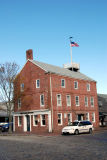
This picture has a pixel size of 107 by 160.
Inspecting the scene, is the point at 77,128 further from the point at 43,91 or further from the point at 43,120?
the point at 43,91

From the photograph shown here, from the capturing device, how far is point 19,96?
116 feet

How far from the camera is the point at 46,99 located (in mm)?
34406

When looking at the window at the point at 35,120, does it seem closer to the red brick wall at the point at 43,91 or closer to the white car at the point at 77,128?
the red brick wall at the point at 43,91

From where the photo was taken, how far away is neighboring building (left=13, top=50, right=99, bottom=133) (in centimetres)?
3422

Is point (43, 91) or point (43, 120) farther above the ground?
point (43, 91)

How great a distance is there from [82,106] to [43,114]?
868 cm

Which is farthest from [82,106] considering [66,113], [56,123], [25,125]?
[25,125]

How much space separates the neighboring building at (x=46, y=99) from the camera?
34219 mm

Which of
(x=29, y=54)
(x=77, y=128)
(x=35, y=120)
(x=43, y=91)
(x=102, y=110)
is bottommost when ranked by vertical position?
(x=77, y=128)

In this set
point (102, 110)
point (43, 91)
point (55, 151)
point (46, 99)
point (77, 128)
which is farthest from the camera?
point (102, 110)

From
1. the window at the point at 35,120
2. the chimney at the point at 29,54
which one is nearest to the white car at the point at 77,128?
the window at the point at 35,120

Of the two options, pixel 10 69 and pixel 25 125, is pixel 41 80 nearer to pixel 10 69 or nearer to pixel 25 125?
pixel 10 69

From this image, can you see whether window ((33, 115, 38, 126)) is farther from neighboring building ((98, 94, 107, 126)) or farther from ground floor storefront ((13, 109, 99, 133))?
neighboring building ((98, 94, 107, 126))

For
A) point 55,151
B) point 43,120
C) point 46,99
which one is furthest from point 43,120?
point 55,151
